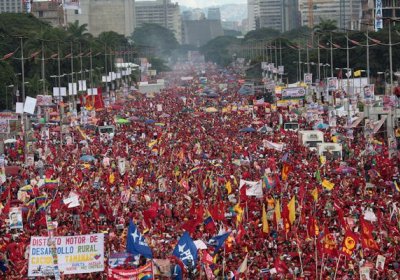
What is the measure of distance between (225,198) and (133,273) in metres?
13.9

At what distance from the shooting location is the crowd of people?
26703mm

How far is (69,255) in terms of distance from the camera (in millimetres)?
24641

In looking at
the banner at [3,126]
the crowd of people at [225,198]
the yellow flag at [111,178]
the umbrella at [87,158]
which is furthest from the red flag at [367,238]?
the banner at [3,126]

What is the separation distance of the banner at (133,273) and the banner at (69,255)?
0.47 meters

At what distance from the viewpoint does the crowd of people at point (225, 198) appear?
2670cm

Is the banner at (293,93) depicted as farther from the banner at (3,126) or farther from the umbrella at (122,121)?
the banner at (3,126)

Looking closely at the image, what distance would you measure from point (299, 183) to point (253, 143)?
708 inches

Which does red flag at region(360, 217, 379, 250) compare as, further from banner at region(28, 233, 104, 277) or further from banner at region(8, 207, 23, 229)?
banner at region(8, 207, 23, 229)

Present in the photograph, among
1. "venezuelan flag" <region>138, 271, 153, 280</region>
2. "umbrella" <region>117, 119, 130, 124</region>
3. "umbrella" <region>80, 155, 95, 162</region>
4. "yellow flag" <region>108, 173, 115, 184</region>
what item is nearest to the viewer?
"venezuelan flag" <region>138, 271, 153, 280</region>

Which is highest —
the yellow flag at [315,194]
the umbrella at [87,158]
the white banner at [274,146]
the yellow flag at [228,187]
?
the yellow flag at [315,194]

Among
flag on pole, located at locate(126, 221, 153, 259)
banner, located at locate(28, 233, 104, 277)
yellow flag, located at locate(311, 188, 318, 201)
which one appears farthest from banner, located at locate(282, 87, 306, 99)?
banner, located at locate(28, 233, 104, 277)

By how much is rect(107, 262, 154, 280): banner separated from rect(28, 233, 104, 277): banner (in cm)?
47

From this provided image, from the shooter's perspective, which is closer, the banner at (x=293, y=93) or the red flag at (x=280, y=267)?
the red flag at (x=280, y=267)

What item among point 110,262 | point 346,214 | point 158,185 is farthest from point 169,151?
point 110,262
